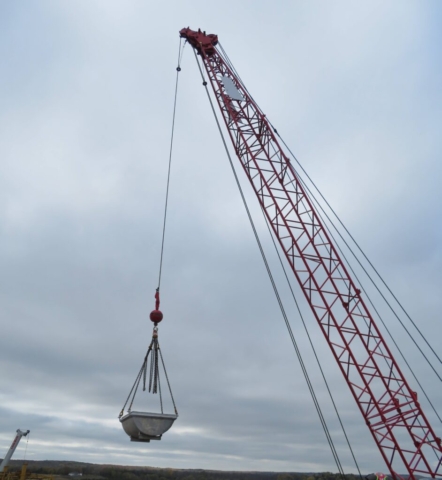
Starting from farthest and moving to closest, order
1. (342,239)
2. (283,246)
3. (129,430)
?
(342,239) < (283,246) < (129,430)

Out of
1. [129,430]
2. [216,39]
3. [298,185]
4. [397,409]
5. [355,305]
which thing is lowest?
[129,430]

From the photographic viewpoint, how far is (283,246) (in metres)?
30.1

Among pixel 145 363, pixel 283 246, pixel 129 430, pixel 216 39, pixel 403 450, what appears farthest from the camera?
pixel 216 39

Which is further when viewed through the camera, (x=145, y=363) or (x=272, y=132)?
(x=272, y=132)

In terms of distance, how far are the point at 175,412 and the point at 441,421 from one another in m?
22.2

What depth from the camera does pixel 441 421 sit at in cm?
3117

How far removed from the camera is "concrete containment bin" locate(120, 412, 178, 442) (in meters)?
16.1

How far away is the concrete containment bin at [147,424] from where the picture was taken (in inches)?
634

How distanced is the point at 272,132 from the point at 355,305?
12.6 m

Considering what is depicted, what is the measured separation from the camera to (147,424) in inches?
640

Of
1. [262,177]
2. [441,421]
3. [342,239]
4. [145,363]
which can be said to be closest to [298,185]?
[262,177]

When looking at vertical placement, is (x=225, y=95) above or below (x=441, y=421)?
above

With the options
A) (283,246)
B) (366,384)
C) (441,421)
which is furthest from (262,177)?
(441,421)

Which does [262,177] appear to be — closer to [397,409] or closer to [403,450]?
→ [397,409]
